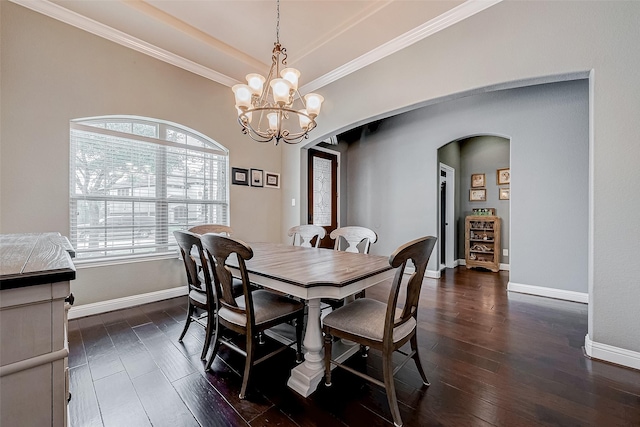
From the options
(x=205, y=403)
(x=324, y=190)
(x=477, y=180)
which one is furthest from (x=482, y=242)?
(x=205, y=403)

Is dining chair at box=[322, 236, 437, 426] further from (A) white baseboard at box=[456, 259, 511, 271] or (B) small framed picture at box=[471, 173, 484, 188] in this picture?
(B) small framed picture at box=[471, 173, 484, 188]

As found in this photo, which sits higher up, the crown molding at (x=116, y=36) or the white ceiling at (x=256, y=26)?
the white ceiling at (x=256, y=26)

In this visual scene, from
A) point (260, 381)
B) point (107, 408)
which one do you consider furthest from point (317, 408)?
point (107, 408)

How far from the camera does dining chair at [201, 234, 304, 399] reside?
1539 millimetres

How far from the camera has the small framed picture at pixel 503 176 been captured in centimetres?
517

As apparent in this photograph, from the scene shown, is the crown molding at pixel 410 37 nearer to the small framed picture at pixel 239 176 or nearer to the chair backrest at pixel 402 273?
the small framed picture at pixel 239 176

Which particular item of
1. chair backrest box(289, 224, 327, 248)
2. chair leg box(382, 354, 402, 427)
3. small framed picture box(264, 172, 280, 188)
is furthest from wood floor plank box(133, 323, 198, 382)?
small framed picture box(264, 172, 280, 188)


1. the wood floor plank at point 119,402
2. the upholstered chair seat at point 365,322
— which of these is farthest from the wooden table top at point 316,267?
the wood floor plank at point 119,402

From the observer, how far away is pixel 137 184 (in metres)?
3.17

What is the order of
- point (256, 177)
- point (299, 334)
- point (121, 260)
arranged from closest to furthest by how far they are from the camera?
point (299, 334), point (121, 260), point (256, 177)

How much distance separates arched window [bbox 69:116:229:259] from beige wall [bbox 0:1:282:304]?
0.14m

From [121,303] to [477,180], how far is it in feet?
21.0

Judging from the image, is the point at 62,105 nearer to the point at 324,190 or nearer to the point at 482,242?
the point at 324,190

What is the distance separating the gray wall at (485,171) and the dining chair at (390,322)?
4.65m
